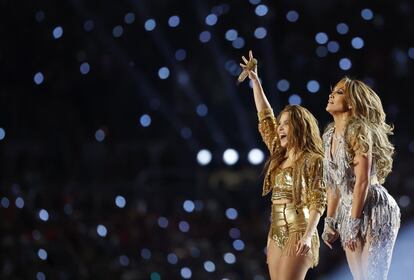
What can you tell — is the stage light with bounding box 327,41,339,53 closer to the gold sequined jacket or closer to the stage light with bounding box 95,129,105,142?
the stage light with bounding box 95,129,105,142

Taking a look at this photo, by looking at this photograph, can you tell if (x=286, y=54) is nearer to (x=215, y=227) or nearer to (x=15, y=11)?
(x=215, y=227)

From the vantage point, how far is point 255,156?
8.48m

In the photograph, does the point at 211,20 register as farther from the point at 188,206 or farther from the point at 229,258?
the point at 229,258

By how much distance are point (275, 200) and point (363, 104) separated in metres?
0.55

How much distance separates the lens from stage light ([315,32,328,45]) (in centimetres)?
890

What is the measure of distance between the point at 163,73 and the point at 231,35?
881mm

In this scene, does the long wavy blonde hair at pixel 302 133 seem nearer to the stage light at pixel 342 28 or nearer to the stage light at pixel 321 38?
the stage light at pixel 321 38

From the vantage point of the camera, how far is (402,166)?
27.6 ft

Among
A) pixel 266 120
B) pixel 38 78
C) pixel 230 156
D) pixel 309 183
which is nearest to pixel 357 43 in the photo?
pixel 230 156

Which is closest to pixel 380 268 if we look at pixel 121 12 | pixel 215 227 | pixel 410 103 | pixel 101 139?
pixel 215 227

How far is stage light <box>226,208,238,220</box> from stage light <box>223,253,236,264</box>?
640 mm

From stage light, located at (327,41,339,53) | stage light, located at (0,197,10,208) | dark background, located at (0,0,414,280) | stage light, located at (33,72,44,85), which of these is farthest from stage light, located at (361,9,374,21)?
stage light, located at (0,197,10,208)

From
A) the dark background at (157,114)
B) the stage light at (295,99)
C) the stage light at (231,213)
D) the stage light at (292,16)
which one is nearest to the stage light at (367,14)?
the dark background at (157,114)

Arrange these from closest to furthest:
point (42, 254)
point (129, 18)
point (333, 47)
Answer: point (42, 254) → point (333, 47) → point (129, 18)
